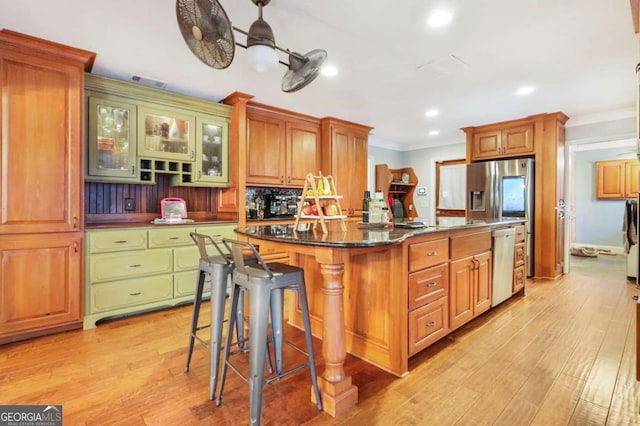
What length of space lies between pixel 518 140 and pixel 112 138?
5.27 m

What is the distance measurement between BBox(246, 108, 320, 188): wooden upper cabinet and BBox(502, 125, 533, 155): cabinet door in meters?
2.91

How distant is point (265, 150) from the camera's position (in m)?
3.97

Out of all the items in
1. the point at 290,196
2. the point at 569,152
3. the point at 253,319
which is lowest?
the point at 253,319

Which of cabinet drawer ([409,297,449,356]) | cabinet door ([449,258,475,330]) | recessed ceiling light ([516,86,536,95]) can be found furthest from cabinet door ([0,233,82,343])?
recessed ceiling light ([516,86,536,95])

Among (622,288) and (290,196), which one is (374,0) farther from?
(622,288)

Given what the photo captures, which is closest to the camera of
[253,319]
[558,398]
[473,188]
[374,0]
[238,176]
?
[253,319]

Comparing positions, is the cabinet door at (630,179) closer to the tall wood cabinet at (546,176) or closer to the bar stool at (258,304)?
the tall wood cabinet at (546,176)

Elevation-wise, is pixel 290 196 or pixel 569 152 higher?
pixel 569 152

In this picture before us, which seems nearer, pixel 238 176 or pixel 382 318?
pixel 382 318

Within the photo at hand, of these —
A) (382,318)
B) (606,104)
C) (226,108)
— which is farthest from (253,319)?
(606,104)

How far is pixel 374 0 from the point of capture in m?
1.89

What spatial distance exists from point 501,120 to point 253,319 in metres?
4.85

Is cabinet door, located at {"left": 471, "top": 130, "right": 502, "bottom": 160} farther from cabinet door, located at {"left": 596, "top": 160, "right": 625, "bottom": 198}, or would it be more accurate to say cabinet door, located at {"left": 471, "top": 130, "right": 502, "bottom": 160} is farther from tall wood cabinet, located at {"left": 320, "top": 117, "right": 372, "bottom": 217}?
cabinet door, located at {"left": 596, "top": 160, "right": 625, "bottom": 198}

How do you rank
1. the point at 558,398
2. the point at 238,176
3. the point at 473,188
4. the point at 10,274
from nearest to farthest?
the point at 558,398 < the point at 10,274 < the point at 238,176 < the point at 473,188
